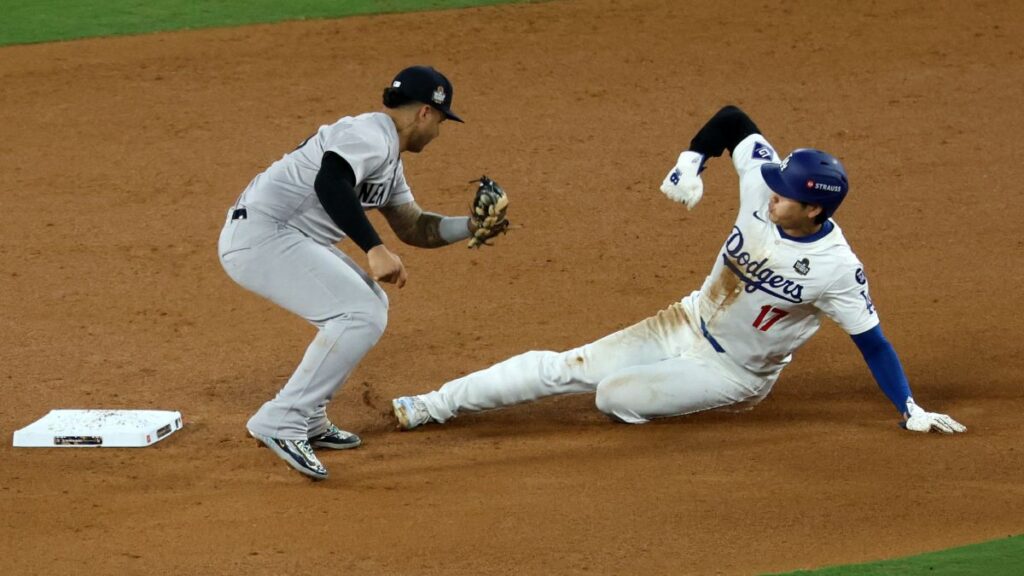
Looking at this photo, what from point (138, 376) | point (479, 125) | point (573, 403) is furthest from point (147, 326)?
point (479, 125)

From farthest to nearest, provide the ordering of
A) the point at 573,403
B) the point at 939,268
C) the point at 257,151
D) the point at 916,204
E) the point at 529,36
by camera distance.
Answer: the point at 529,36 → the point at 257,151 → the point at 916,204 → the point at 939,268 → the point at 573,403

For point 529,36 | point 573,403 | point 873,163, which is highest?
point 529,36

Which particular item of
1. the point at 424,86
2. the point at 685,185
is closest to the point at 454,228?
the point at 424,86

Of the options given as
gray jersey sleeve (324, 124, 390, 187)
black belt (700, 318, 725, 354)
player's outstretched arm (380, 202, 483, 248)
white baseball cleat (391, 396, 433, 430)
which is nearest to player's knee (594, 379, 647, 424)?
black belt (700, 318, 725, 354)

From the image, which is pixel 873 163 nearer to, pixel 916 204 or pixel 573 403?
pixel 916 204

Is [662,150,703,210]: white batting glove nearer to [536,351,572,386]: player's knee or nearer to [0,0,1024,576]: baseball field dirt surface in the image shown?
[536,351,572,386]: player's knee

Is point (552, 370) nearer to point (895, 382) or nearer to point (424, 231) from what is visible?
point (424, 231)
